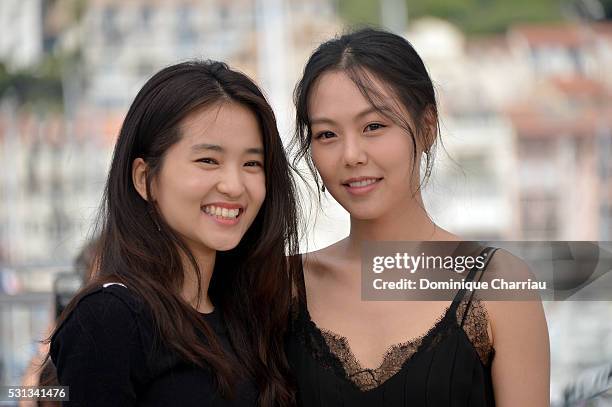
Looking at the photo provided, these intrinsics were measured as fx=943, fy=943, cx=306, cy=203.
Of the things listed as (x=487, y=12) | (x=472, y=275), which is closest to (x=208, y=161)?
(x=472, y=275)

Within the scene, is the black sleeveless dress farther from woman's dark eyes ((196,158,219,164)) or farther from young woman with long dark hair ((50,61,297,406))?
woman's dark eyes ((196,158,219,164))

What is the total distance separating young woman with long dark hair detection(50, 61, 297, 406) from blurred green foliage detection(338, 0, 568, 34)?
109 feet

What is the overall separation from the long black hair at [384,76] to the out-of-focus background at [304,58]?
20.6 meters

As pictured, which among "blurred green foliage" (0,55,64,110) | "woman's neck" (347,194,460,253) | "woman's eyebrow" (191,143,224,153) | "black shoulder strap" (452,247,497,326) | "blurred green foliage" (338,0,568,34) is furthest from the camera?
"blurred green foliage" (338,0,568,34)

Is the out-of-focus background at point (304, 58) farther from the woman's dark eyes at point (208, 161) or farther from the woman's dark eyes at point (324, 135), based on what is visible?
the woman's dark eyes at point (208, 161)

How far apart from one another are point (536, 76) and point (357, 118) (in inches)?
1300

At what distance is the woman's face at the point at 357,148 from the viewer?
1.85 m

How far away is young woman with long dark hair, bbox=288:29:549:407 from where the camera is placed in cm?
180

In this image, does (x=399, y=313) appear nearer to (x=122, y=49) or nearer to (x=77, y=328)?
(x=77, y=328)

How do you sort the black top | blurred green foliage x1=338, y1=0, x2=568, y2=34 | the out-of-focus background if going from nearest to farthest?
the black top
the out-of-focus background
blurred green foliage x1=338, y1=0, x2=568, y2=34

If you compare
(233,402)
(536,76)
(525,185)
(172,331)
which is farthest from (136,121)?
(536,76)

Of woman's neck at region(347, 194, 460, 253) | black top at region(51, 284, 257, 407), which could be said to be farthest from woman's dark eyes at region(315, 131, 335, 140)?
black top at region(51, 284, 257, 407)

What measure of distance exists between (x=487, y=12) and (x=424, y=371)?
115 feet

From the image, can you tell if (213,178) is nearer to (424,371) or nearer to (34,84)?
(424,371)
